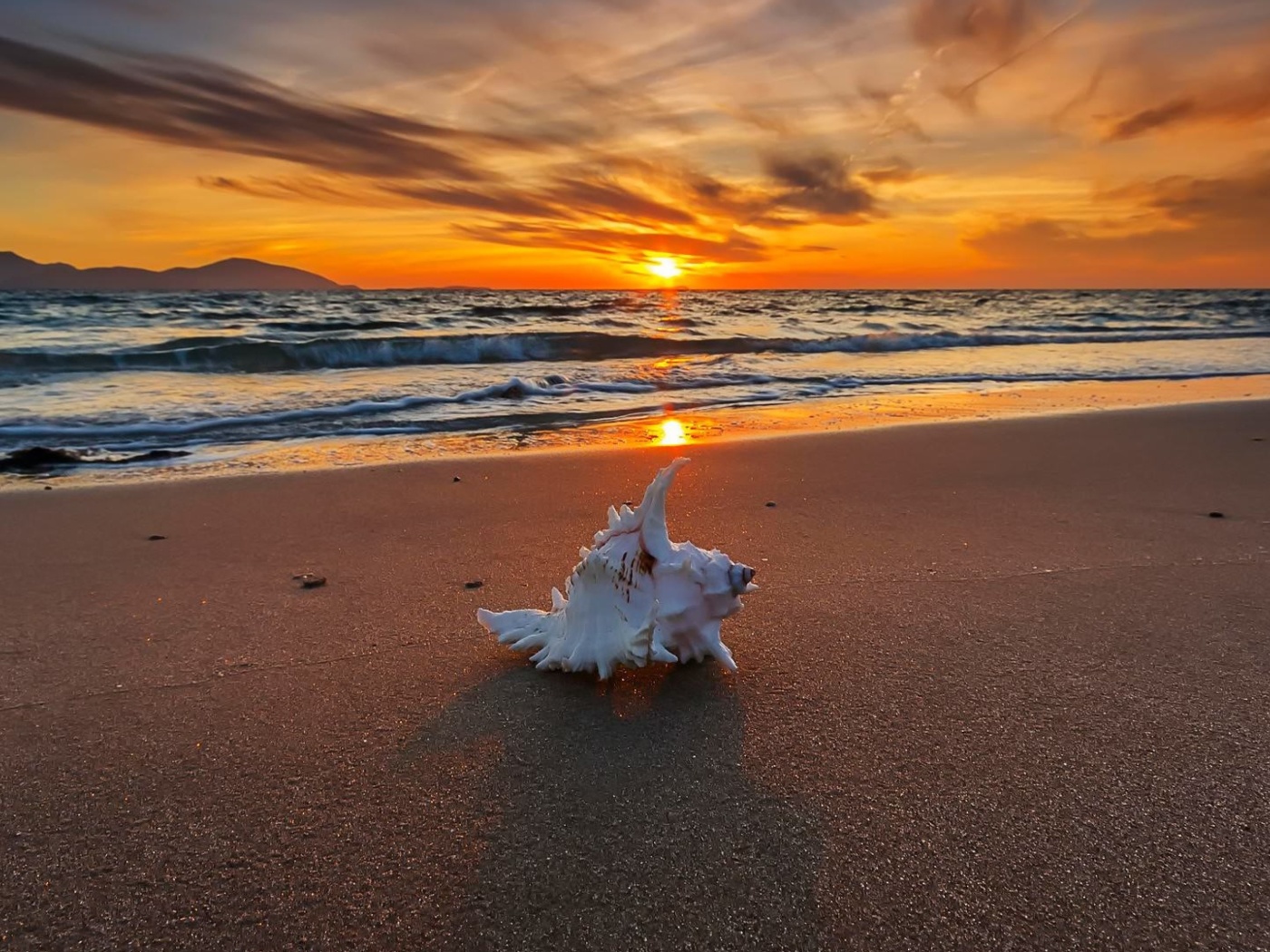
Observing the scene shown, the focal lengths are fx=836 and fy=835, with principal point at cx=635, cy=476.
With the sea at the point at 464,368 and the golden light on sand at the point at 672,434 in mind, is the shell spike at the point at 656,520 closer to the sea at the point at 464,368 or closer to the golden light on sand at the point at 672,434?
the golden light on sand at the point at 672,434

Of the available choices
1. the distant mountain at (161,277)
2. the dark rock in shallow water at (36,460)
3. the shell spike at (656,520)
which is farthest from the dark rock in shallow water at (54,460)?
the distant mountain at (161,277)

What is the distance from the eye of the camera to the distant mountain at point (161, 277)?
140 meters

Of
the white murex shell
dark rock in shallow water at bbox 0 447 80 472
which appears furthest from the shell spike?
dark rock in shallow water at bbox 0 447 80 472

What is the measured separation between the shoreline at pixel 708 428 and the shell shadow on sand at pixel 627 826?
4.16m

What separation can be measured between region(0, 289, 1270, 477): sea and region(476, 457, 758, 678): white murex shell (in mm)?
5182

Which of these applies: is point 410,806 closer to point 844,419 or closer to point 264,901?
point 264,901

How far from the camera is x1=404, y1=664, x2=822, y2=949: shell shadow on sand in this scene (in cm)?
144

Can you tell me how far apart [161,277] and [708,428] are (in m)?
160

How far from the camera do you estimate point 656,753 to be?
195 centimetres

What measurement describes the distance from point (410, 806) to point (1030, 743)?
142 centimetres

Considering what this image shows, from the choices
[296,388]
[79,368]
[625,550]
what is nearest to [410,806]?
[625,550]

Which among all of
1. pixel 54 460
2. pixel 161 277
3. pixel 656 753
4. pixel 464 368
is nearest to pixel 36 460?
pixel 54 460

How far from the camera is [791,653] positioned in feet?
8.18

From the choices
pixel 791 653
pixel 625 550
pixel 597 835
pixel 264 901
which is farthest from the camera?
pixel 791 653
